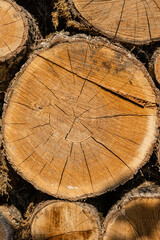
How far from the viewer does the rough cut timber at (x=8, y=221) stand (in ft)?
7.12

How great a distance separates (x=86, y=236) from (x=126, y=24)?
1.75 m

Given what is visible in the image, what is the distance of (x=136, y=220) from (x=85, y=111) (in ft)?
3.15

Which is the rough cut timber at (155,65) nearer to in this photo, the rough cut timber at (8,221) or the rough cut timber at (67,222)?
the rough cut timber at (67,222)

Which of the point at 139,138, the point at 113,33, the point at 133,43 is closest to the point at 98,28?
the point at 113,33

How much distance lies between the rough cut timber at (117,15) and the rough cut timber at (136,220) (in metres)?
1.30

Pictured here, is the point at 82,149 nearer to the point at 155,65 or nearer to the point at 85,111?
the point at 85,111

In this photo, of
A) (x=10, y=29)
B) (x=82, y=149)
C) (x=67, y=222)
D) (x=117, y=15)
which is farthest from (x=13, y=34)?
(x=67, y=222)

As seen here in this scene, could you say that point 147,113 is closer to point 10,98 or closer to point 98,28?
point 98,28

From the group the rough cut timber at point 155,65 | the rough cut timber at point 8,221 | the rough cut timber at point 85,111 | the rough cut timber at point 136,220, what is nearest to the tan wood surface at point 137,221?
the rough cut timber at point 136,220

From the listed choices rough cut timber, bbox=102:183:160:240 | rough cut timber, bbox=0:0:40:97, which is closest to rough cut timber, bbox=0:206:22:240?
rough cut timber, bbox=102:183:160:240

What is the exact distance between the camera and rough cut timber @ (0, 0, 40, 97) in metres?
2.05

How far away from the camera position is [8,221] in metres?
2.25

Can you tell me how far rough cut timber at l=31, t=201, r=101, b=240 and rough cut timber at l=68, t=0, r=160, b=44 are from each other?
1.44 meters

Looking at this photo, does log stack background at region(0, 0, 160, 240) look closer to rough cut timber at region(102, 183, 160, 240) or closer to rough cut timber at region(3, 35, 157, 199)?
rough cut timber at region(102, 183, 160, 240)
